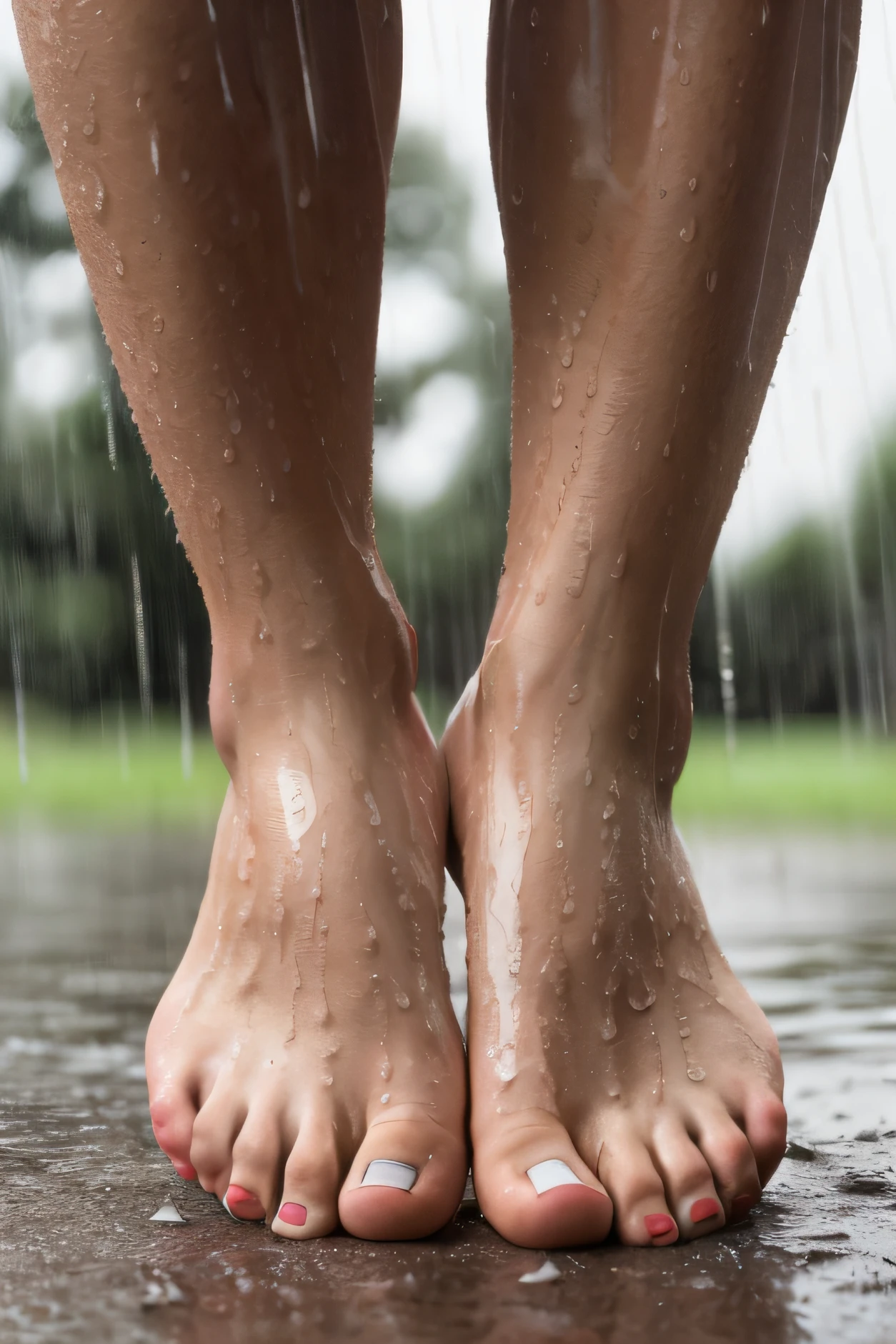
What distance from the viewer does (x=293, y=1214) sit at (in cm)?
59

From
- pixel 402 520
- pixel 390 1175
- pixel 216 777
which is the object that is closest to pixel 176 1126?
pixel 390 1175

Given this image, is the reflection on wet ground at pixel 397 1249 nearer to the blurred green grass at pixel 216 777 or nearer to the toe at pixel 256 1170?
the toe at pixel 256 1170

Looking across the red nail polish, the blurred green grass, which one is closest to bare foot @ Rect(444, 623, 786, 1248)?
the red nail polish

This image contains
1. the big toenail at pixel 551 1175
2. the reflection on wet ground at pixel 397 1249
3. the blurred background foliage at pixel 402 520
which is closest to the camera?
the reflection on wet ground at pixel 397 1249

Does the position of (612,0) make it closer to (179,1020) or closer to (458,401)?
(179,1020)

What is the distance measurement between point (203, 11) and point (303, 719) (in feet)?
1.22

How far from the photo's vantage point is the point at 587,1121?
0.64m

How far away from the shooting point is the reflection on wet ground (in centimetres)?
47

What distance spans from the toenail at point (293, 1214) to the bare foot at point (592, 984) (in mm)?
81

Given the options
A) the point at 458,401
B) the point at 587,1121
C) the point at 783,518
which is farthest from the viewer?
the point at 458,401

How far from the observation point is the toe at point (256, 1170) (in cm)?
62

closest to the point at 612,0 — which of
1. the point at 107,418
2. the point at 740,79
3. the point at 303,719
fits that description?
the point at 740,79

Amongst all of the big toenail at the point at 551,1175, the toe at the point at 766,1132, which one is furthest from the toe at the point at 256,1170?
the toe at the point at 766,1132

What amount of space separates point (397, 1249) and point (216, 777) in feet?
17.3
